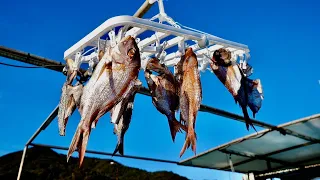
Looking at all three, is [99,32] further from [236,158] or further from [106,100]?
[236,158]

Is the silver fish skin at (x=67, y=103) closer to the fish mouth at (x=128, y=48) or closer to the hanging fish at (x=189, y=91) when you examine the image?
the fish mouth at (x=128, y=48)

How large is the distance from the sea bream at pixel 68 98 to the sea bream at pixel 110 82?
50 cm

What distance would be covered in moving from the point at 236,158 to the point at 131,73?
7638mm

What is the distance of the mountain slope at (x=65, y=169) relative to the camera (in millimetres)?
21047

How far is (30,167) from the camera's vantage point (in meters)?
22.6

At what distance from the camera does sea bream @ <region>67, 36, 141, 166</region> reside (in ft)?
8.37

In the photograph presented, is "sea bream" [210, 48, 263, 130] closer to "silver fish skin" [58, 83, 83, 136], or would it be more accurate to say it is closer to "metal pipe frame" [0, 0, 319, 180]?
"metal pipe frame" [0, 0, 319, 180]

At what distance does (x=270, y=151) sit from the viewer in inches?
354

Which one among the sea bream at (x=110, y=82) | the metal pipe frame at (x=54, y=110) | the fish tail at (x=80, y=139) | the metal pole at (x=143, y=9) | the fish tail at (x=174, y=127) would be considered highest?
the metal pole at (x=143, y=9)

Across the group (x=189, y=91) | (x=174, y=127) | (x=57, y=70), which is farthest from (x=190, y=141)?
(x=57, y=70)

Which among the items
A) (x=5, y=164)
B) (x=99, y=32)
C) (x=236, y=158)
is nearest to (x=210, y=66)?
(x=99, y=32)

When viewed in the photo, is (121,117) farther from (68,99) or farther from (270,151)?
(270,151)

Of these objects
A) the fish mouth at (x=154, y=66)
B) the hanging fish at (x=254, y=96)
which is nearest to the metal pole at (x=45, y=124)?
the fish mouth at (x=154, y=66)

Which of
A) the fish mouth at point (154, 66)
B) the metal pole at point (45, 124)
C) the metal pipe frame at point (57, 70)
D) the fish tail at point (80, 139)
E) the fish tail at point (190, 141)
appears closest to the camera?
→ the fish tail at point (80, 139)
